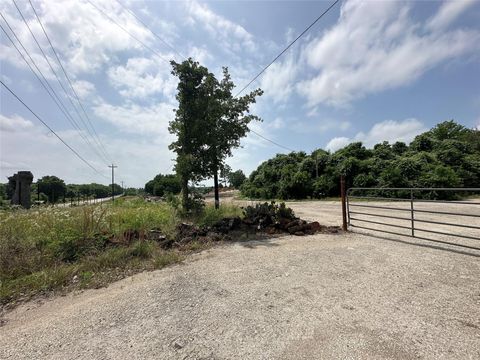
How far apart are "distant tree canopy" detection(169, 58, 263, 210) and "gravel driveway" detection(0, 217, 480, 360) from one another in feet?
18.4

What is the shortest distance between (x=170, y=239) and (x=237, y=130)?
559cm

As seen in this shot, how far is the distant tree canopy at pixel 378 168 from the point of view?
19.0 metres

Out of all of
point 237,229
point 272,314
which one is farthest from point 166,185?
point 272,314

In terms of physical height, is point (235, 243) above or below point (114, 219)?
below

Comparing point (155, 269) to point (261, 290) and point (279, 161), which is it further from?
point (279, 161)

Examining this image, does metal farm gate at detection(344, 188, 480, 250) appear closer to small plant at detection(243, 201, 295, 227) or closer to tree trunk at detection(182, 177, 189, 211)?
small plant at detection(243, 201, 295, 227)

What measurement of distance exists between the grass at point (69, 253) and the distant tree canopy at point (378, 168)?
18.3 meters

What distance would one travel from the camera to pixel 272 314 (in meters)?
3.04

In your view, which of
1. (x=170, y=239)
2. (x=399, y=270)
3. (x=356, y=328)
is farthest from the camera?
(x=170, y=239)

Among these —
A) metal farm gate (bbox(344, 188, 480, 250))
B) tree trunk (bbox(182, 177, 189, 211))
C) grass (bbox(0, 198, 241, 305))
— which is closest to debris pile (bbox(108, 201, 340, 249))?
grass (bbox(0, 198, 241, 305))

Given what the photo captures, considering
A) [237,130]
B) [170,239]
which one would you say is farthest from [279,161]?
[170,239]

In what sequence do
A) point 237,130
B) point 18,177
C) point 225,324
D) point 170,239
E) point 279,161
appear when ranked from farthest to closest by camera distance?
point 279,161
point 18,177
point 237,130
point 170,239
point 225,324

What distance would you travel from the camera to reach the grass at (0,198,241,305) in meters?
4.28

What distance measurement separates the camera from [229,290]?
3.77 m
